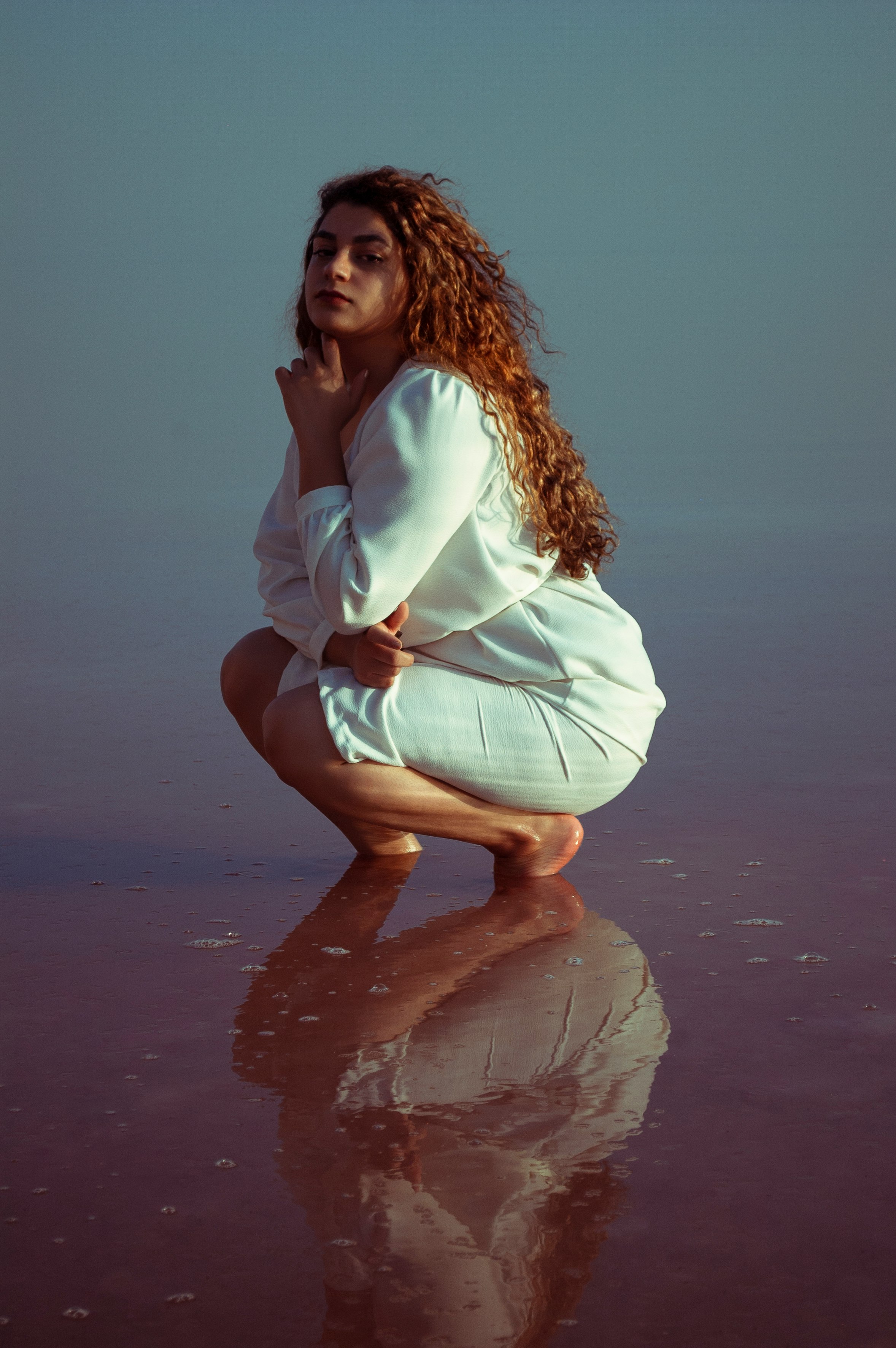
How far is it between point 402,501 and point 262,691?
0.42m

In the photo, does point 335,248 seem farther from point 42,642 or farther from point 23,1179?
point 42,642

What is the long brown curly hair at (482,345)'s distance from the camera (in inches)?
74.0

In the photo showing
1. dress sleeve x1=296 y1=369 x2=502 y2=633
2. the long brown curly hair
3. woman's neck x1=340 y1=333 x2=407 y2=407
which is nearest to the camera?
dress sleeve x1=296 y1=369 x2=502 y2=633

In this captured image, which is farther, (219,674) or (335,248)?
(219,674)

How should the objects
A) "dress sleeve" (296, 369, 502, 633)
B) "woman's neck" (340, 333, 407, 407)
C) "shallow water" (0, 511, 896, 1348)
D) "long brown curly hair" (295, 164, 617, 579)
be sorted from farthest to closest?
"woman's neck" (340, 333, 407, 407)
"long brown curly hair" (295, 164, 617, 579)
"dress sleeve" (296, 369, 502, 633)
"shallow water" (0, 511, 896, 1348)

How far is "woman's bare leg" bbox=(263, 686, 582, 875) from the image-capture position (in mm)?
1800

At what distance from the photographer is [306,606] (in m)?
→ 1.97

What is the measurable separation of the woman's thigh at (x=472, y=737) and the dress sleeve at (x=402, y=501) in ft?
0.33

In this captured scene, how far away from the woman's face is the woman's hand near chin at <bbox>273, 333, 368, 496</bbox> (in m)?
0.05

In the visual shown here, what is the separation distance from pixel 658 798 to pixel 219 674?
127cm

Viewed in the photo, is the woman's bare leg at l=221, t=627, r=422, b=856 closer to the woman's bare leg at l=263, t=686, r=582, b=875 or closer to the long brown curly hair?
the woman's bare leg at l=263, t=686, r=582, b=875

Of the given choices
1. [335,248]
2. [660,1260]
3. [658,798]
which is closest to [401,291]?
[335,248]

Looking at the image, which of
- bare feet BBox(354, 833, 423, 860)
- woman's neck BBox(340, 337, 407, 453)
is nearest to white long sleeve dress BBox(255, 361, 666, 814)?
woman's neck BBox(340, 337, 407, 453)

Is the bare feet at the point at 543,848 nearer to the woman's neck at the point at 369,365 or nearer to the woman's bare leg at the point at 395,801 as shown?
the woman's bare leg at the point at 395,801
